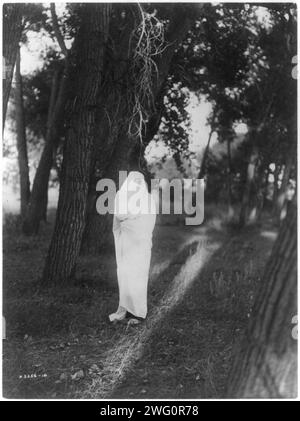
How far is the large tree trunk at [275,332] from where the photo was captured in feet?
9.77

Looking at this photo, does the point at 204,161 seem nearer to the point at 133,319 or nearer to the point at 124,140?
the point at 124,140

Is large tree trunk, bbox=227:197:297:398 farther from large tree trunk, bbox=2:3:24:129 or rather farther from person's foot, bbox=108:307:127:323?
large tree trunk, bbox=2:3:24:129

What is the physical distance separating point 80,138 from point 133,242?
6.04 ft

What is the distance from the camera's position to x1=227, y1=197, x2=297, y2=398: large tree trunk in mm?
2979

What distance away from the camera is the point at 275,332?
9.82 feet

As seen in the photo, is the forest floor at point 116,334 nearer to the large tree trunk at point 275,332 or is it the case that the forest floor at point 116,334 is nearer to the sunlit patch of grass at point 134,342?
the sunlit patch of grass at point 134,342

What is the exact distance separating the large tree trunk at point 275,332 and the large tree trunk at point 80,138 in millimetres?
4922

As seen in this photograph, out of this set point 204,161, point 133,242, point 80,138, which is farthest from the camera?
point 204,161

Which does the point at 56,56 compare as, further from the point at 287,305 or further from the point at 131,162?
the point at 287,305

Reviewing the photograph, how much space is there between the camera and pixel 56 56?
61.0ft

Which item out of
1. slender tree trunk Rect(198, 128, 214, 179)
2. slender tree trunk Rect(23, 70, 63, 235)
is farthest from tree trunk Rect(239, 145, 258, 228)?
slender tree trunk Rect(23, 70, 63, 235)

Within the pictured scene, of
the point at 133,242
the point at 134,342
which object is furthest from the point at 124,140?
the point at 134,342

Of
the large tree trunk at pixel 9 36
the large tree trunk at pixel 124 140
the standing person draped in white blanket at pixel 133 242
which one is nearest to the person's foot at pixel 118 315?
the standing person draped in white blanket at pixel 133 242

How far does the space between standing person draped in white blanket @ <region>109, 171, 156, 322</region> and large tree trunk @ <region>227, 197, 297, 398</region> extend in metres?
3.83
